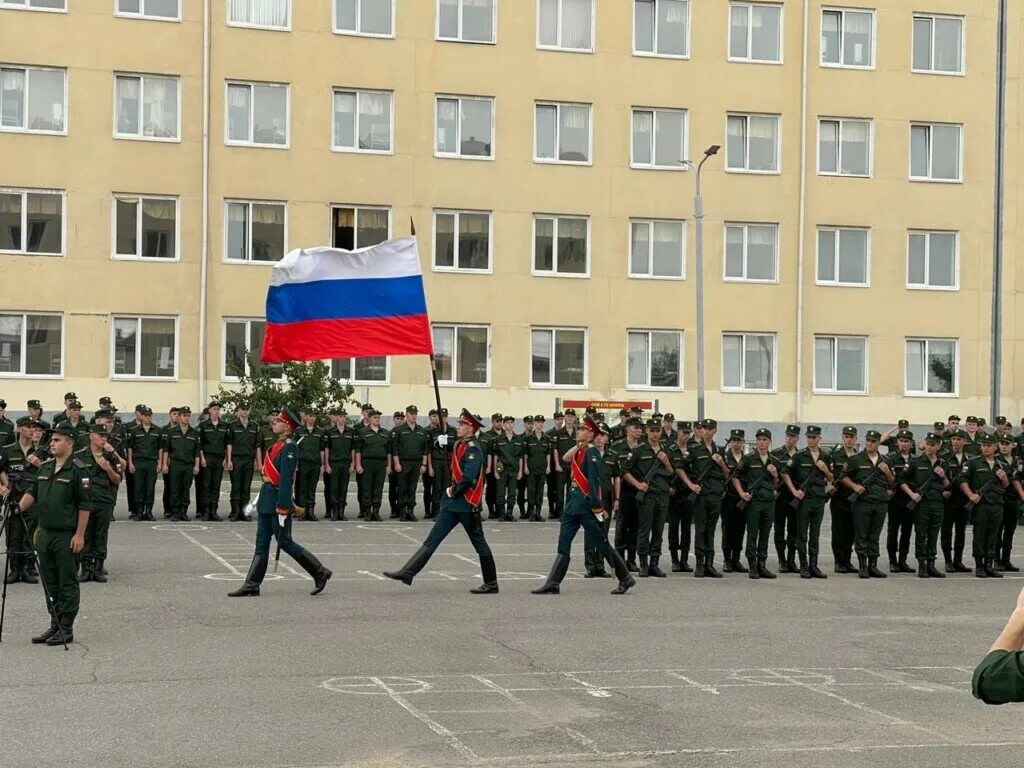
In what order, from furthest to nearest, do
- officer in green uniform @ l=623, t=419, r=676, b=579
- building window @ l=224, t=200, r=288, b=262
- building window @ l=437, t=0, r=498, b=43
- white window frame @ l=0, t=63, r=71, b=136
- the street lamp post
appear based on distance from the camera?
building window @ l=437, t=0, r=498, b=43 < building window @ l=224, t=200, r=288, b=262 < the street lamp post < white window frame @ l=0, t=63, r=71, b=136 < officer in green uniform @ l=623, t=419, r=676, b=579

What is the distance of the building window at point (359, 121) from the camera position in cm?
3962

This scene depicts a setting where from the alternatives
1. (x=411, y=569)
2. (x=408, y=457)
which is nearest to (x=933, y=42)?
(x=408, y=457)

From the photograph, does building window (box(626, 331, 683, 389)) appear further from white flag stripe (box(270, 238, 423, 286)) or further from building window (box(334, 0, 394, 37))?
white flag stripe (box(270, 238, 423, 286))

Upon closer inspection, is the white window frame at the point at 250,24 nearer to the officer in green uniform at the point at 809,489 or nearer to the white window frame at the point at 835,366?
the white window frame at the point at 835,366

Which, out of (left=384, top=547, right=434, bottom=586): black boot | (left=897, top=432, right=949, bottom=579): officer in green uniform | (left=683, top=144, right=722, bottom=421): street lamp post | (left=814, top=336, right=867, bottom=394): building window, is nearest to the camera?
(left=384, top=547, right=434, bottom=586): black boot

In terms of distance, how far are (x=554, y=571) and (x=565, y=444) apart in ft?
38.9

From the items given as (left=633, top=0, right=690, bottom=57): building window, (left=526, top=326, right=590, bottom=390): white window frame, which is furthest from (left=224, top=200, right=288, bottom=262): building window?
(left=633, top=0, right=690, bottom=57): building window

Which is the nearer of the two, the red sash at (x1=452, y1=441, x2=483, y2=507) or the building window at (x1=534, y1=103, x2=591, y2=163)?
the red sash at (x1=452, y1=441, x2=483, y2=507)

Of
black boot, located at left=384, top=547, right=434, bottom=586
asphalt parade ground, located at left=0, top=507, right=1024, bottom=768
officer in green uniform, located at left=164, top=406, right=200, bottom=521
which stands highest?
officer in green uniform, located at left=164, top=406, right=200, bottom=521

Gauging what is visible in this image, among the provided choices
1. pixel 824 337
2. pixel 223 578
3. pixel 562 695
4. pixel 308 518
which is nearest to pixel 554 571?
pixel 223 578

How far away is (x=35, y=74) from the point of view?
37.6m

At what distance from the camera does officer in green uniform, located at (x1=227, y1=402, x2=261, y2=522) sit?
1056 inches

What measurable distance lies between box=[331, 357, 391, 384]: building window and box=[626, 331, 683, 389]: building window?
6794 mm

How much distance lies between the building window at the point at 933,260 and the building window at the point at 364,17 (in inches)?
630
